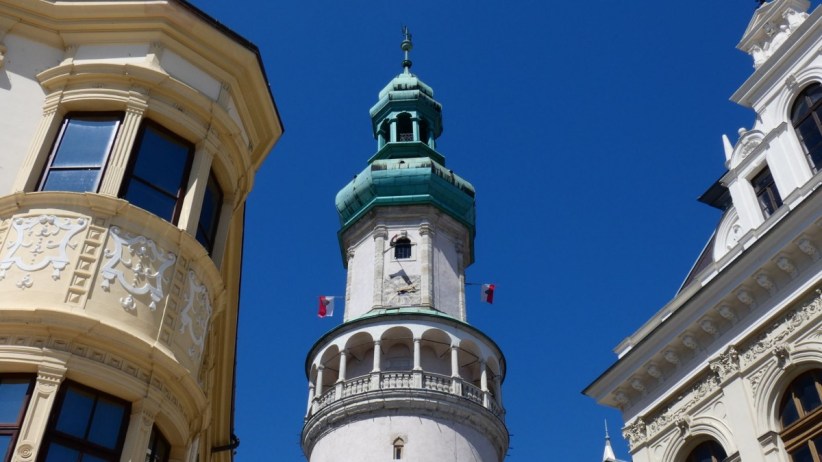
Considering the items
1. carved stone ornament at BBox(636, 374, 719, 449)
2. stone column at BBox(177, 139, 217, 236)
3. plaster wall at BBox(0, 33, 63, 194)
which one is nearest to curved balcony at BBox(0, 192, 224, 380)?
stone column at BBox(177, 139, 217, 236)

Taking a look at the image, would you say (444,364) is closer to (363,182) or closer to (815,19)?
(363,182)

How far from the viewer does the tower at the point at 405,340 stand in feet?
125

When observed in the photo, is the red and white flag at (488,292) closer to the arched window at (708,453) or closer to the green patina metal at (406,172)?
the green patina metal at (406,172)

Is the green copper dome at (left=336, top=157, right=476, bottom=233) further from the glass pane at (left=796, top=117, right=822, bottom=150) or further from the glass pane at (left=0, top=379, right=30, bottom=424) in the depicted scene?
the glass pane at (left=0, top=379, right=30, bottom=424)

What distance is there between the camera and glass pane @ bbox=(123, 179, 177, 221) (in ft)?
36.3

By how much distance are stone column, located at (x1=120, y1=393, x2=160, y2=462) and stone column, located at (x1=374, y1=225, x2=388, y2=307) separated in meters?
32.6

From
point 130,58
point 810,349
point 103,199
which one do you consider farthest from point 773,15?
point 103,199

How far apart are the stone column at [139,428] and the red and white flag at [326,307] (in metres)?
36.4

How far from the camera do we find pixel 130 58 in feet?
40.2

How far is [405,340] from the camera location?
135 ft

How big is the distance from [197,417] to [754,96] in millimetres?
13091

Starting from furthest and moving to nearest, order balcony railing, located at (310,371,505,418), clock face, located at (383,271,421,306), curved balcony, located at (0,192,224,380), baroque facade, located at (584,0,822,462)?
clock face, located at (383,271,421,306), balcony railing, located at (310,371,505,418), baroque facade, located at (584,0,822,462), curved balcony, located at (0,192,224,380)

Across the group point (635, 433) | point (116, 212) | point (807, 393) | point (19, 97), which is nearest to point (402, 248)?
point (635, 433)

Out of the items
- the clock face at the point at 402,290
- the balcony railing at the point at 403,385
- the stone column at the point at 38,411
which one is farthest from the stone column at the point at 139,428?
the clock face at the point at 402,290
